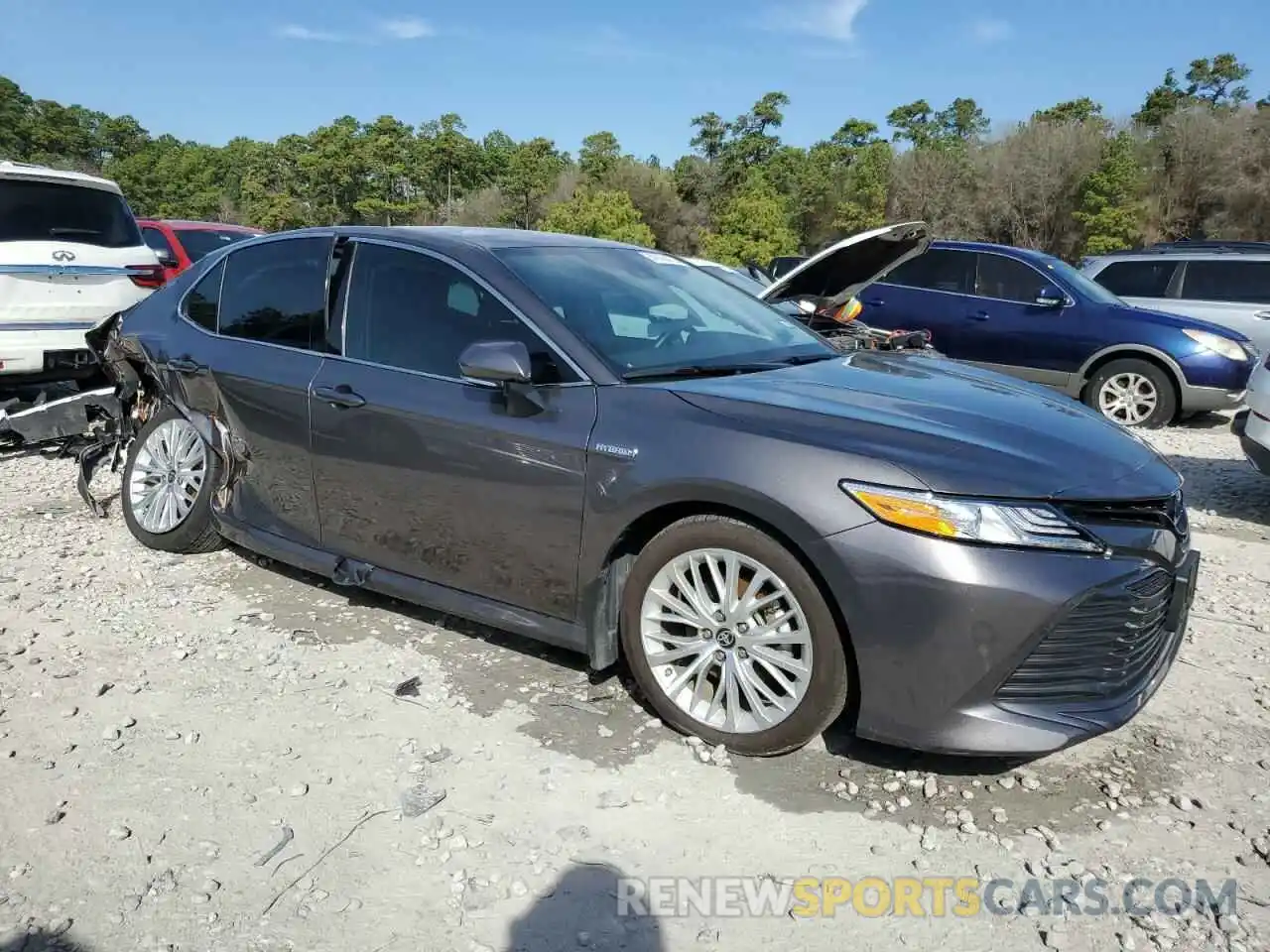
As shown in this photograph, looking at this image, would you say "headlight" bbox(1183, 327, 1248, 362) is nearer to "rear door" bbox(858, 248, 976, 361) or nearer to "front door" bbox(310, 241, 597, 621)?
"rear door" bbox(858, 248, 976, 361)

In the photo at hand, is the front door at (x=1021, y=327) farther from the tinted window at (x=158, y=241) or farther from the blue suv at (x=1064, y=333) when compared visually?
the tinted window at (x=158, y=241)

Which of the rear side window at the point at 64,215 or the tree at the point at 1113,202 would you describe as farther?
the tree at the point at 1113,202

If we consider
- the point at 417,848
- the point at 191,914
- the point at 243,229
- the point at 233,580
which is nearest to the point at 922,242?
the point at 233,580

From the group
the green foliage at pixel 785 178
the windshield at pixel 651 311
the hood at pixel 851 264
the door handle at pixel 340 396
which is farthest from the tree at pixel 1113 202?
the door handle at pixel 340 396

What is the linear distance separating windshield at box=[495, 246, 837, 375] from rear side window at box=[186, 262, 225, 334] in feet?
5.81

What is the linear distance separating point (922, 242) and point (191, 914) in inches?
247

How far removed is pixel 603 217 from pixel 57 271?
34114mm

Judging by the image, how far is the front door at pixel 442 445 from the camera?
323cm

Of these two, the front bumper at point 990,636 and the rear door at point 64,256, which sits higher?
the rear door at point 64,256

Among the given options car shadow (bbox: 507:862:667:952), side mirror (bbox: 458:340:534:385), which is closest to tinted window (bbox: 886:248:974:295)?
side mirror (bbox: 458:340:534:385)

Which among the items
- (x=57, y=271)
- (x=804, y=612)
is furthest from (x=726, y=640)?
(x=57, y=271)

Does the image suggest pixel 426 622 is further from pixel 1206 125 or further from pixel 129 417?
pixel 1206 125

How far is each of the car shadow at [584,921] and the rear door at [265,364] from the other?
2131 mm

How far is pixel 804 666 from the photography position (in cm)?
281
